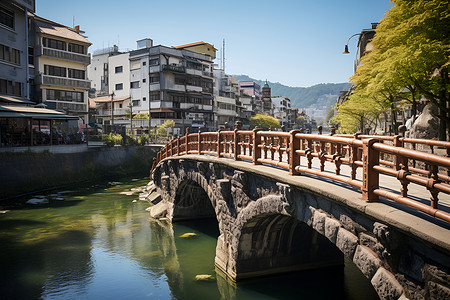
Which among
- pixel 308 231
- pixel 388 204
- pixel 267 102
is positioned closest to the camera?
pixel 388 204

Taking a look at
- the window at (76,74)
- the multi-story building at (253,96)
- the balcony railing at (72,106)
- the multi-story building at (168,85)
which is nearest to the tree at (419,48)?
the balcony railing at (72,106)

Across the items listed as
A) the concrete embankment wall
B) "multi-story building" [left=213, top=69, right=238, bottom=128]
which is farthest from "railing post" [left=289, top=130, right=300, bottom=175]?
"multi-story building" [left=213, top=69, right=238, bottom=128]

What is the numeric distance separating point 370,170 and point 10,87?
3608 centimetres

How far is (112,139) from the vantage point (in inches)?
1703

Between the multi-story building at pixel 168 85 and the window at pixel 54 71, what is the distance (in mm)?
16011

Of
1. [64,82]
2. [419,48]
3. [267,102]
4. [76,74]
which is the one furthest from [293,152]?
[267,102]

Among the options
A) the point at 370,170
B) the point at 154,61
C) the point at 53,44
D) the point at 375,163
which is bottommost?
the point at 370,170

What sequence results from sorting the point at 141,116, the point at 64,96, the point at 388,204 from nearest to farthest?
the point at 388,204 < the point at 64,96 < the point at 141,116

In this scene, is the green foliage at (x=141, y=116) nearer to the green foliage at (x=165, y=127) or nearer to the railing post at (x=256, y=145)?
the green foliage at (x=165, y=127)

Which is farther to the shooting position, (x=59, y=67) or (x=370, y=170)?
(x=59, y=67)

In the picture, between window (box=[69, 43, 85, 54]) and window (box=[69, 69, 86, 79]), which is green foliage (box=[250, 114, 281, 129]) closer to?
window (box=[69, 69, 86, 79])

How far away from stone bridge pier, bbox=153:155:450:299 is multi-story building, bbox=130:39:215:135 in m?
39.7

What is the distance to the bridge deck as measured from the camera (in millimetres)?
5055

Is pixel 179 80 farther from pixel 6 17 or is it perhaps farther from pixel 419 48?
pixel 419 48
